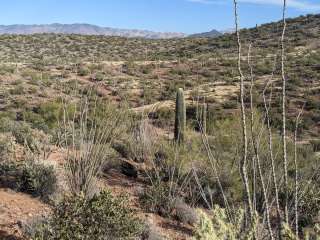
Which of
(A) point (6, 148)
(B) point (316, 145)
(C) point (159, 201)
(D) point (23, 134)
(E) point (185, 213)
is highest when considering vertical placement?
(A) point (6, 148)

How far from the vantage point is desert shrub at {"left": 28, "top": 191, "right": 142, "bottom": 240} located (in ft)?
20.2

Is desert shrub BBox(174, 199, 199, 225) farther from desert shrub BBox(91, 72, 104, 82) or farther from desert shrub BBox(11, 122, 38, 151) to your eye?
desert shrub BBox(91, 72, 104, 82)

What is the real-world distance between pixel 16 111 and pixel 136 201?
1475 centimetres

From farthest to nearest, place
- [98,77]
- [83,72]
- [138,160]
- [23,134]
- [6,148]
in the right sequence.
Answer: [83,72] → [98,77] → [138,160] → [23,134] → [6,148]

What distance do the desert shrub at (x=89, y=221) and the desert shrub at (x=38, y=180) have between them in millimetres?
2409

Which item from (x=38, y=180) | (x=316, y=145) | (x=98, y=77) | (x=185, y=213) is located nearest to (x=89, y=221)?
(x=38, y=180)

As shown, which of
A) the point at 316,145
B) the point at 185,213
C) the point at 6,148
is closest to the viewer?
the point at 185,213

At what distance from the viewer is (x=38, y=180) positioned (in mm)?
9070

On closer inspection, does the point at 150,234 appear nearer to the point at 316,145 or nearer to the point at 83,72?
the point at 316,145

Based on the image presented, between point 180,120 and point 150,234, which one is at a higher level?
point 180,120

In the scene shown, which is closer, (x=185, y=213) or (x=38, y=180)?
(x=38, y=180)

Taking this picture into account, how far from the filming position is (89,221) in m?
6.42

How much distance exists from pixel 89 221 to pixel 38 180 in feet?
9.52

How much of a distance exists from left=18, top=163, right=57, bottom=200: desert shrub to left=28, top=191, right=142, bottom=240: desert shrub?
94.9 inches
